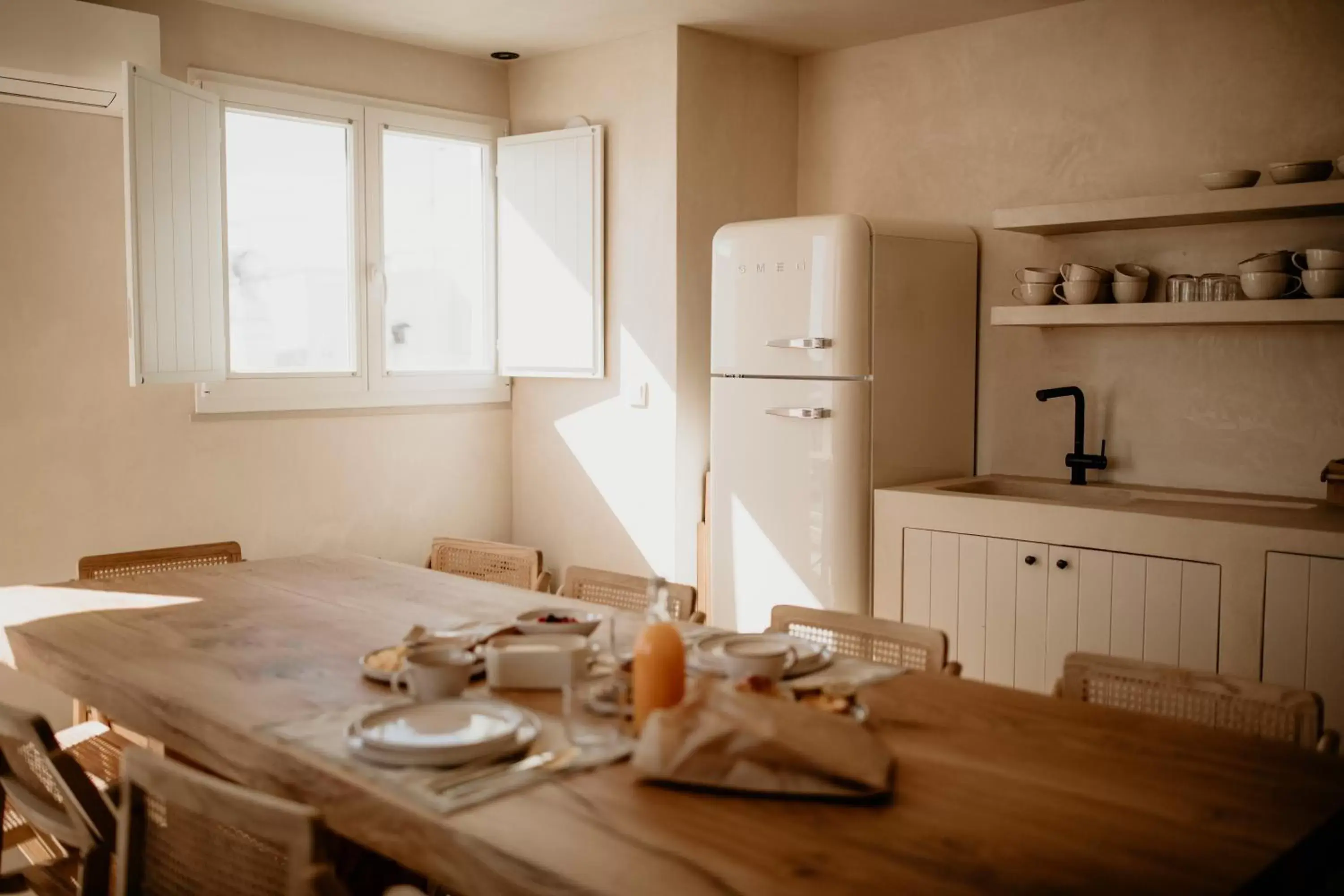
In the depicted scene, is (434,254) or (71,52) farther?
(434,254)

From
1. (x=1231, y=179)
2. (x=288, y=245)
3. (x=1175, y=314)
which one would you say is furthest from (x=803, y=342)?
(x=288, y=245)

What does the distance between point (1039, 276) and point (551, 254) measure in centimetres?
192

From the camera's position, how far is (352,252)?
4.55 m

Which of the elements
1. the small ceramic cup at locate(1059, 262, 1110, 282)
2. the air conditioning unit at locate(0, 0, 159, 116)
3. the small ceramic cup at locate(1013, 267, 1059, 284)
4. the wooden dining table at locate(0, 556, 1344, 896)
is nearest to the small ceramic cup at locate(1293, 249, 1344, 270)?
the small ceramic cup at locate(1059, 262, 1110, 282)

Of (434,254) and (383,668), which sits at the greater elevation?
(434,254)

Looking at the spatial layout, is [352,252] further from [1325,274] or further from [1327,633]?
[1327,633]

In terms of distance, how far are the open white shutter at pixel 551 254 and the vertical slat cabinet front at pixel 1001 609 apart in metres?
1.82

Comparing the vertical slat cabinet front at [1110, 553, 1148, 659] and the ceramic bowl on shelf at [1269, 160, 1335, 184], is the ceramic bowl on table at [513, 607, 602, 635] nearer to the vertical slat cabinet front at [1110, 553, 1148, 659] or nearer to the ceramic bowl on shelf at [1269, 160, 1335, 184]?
the vertical slat cabinet front at [1110, 553, 1148, 659]

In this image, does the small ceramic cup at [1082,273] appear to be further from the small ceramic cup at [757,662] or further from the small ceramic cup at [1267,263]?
the small ceramic cup at [757,662]

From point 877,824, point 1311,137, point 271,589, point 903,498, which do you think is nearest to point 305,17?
point 271,589

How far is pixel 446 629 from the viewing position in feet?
7.65

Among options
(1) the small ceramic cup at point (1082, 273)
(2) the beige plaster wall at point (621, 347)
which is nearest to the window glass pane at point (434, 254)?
(2) the beige plaster wall at point (621, 347)

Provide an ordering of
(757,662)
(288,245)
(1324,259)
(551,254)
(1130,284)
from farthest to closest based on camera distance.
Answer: (551,254) → (288,245) → (1130,284) → (1324,259) → (757,662)

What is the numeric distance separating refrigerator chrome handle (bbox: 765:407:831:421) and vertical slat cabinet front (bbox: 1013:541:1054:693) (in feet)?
2.41
